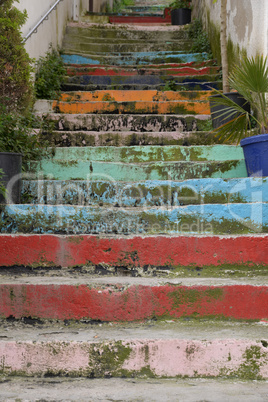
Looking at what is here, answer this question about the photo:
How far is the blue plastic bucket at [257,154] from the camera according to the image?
2.75m

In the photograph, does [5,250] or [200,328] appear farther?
[5,250]

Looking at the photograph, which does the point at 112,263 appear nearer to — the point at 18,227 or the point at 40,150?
the point at 18,227

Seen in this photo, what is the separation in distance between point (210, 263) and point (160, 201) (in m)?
0.74

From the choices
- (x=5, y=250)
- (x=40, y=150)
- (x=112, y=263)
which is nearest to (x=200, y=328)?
(x=112, y=263)

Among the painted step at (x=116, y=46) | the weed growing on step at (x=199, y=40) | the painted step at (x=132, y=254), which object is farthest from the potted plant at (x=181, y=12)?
the painted step at (x=132, y=254)

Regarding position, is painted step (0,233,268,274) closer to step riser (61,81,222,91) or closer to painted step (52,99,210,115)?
painted step (52,99,210,115)

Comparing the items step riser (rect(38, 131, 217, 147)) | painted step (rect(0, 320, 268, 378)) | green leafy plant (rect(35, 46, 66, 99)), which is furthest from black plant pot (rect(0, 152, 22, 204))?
green leafy plant (rect(35, 46, 66, 99))

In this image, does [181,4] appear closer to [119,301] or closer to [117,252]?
[117,252]

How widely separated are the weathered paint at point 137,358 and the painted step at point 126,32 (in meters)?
6.50

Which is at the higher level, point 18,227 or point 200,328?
point 18,227

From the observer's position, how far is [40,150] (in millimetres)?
3377

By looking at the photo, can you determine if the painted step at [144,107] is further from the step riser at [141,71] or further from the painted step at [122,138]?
the step riser at [141,71]

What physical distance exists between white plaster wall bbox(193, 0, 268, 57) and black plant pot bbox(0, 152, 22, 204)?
2.29 metres

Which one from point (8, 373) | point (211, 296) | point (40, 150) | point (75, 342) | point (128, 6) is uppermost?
point (128, 6)
